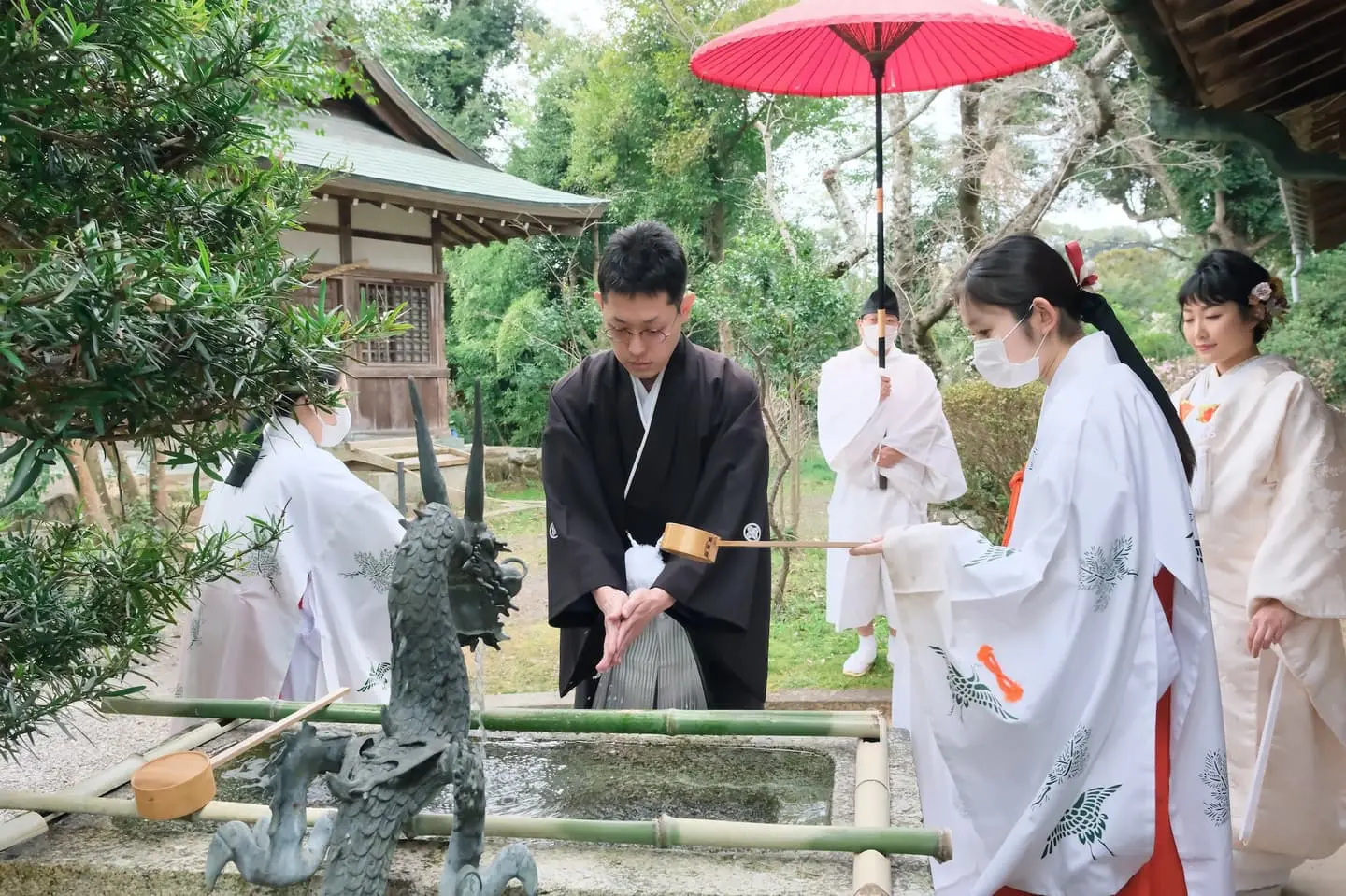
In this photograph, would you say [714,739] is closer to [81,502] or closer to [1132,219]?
[81,502]

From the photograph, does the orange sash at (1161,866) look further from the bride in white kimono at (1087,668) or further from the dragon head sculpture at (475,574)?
the dragon head sculpture at (475,574)

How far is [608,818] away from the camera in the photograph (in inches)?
83.7

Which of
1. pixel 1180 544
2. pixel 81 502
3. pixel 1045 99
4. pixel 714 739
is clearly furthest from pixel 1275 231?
pixel 81 502

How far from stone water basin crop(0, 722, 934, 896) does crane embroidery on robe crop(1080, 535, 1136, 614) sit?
2.02 ft

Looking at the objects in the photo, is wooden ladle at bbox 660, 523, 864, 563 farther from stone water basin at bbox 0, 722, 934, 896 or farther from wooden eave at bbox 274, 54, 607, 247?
wooden eave at bbox 274, 54, 607, 247

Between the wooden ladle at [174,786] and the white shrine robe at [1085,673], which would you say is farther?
the white shrine robe at [1085,673]

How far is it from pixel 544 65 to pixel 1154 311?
1729cm

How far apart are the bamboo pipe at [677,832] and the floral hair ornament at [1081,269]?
1.74 metres

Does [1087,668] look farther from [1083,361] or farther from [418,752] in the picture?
[418,752]

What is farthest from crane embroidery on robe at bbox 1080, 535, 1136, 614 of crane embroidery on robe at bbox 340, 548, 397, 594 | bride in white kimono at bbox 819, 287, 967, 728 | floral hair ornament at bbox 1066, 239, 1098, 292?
bride in white kimono at bbox 819, 287, 967, 728

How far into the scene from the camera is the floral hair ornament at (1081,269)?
9.17ft

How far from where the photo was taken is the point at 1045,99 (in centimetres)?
1525

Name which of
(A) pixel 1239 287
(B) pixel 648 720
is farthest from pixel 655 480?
(A) pixel 1239 287

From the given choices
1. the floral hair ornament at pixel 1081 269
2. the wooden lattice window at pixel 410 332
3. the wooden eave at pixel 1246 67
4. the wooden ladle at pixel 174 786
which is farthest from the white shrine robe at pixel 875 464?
the wooden lattice window at pixel 410 332
